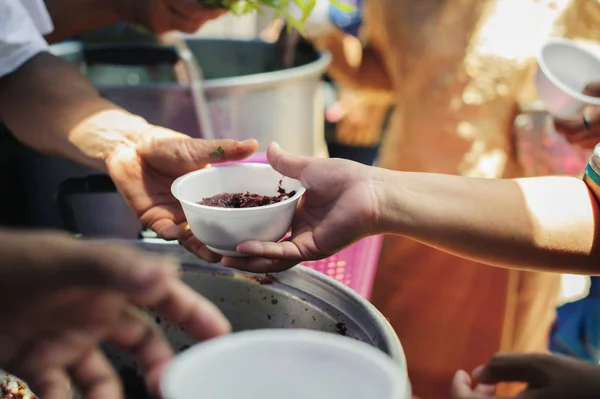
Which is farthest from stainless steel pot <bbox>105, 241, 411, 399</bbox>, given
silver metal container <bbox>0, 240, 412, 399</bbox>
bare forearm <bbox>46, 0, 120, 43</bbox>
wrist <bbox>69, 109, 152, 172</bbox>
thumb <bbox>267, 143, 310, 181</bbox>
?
bare forearm <bbox>46, 0, 120, 43</bbox>

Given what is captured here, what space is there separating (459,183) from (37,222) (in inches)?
56.8

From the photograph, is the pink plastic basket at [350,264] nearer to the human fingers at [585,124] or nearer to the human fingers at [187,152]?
the human fingers at [187,152]

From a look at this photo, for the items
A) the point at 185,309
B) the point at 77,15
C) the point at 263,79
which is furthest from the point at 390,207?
the point at 77,15

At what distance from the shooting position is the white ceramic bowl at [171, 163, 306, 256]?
1.05m

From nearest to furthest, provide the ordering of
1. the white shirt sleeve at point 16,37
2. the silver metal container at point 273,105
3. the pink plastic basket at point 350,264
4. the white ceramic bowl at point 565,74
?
1. the pink plastic basket at point 350,264
2. the white shirt sleeve at point 16,37
3. the white ceramic bowl at point 565,74
4. the silver metal container at point 273,105

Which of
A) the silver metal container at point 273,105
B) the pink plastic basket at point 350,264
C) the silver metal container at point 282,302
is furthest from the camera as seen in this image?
the silver metal container at point 273,105

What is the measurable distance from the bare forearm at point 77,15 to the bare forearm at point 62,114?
379 millimetres

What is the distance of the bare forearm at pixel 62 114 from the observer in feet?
4.60

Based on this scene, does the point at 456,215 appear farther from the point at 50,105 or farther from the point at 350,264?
the point at 50,105

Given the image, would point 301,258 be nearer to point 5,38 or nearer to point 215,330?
point 215,330

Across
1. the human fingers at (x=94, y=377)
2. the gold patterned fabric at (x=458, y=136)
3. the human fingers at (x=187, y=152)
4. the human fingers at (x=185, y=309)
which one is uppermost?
the human fingers at (x=185, y=309)

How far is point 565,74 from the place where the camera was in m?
1.80

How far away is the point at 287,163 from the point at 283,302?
305 millimetres

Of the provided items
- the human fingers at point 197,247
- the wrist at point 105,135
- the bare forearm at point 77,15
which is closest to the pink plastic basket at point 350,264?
the human fingers at point 197,247
